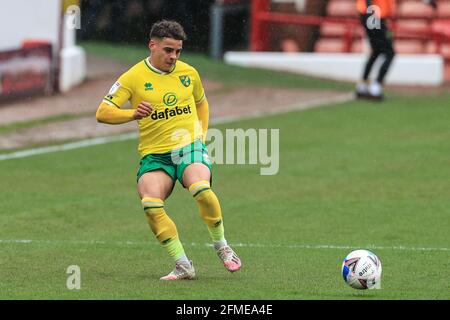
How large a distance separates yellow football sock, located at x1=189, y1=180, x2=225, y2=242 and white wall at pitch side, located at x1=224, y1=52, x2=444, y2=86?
614 inches

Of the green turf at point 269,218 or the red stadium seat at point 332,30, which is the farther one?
the red stadium seat at point 332,30

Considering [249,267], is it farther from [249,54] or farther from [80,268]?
[249,54]

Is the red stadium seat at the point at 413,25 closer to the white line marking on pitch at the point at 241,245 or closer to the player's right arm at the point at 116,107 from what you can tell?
the white line marking on pitch at the point at 241,245

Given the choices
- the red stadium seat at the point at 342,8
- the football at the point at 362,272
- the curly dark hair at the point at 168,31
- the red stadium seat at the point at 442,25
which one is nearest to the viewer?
the football at the point at 362,272

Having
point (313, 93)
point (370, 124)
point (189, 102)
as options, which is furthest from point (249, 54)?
point (189, 102)

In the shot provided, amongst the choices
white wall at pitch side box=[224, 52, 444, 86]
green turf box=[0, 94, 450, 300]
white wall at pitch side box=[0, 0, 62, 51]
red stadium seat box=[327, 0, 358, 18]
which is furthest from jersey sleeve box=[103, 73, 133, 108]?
red stadium seat box=[327, 0, 358, 18]

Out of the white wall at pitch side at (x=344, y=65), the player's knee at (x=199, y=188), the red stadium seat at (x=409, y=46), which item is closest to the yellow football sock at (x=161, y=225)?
the player's knee at (x=199, y=188)

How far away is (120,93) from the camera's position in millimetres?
9820

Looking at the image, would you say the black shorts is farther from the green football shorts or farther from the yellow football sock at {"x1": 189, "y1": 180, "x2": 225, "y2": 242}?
the yellow football sock at {"x1": 189, "y1": 180, "x2": 225, "y2": 242}

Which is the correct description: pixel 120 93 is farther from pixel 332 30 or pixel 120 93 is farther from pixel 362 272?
pixel 332 30

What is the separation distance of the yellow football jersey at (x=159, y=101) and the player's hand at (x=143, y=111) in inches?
14.6

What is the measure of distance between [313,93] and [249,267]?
43.9ft

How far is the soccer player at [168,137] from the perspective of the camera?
31.5ft

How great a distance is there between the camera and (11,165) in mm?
16406
